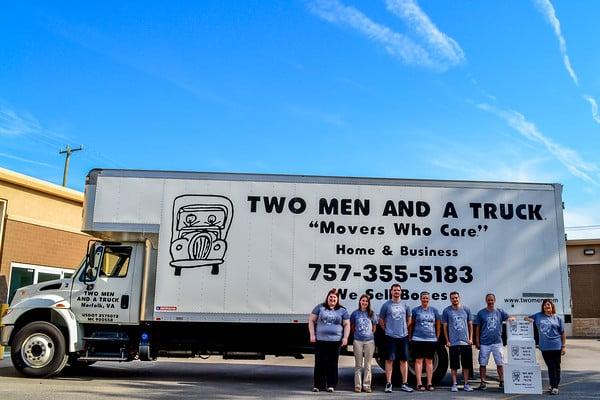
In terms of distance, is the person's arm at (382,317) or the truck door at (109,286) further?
the truck door at (109,286)

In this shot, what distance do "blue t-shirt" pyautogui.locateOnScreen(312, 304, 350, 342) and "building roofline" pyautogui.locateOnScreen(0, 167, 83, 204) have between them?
10838mm

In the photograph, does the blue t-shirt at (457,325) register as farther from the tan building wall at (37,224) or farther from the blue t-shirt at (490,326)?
the tan building wall at (37,224)

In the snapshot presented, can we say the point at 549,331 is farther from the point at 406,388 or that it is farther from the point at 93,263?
the point at 93,263

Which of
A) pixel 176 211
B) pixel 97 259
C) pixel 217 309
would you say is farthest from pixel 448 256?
pixel 97 259

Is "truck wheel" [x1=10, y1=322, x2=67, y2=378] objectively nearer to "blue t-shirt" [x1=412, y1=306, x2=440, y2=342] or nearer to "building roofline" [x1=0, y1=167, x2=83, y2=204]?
"blue t-shirt" [x1=412, y1=306, x2=440, y2=342]

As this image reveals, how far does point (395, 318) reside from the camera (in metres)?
9.60

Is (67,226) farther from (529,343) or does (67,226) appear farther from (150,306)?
(529,343)

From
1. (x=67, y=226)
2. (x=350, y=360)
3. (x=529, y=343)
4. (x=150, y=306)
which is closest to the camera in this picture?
(x=529, y=343)

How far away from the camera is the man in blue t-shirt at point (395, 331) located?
9.59 m

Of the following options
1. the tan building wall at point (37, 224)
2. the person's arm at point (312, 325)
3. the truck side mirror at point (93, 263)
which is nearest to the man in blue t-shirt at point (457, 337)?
the person's arm at point (312, 325)

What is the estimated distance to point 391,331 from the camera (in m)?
9.61

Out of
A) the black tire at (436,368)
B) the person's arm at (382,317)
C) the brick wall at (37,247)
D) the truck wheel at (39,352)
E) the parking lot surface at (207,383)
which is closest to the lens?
the parking lot surface at (207,383)

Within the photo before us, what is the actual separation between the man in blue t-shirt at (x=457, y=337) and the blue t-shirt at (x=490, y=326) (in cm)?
24

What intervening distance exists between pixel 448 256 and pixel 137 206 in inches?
222
